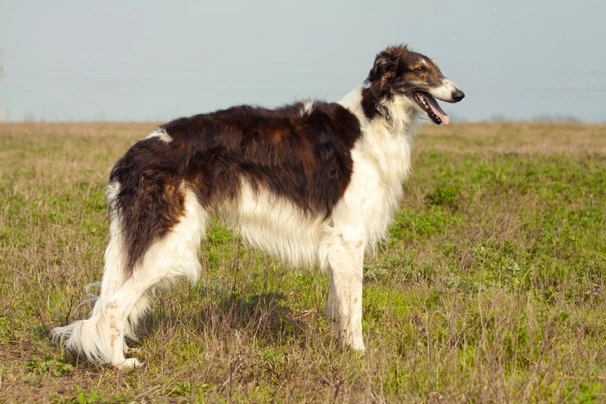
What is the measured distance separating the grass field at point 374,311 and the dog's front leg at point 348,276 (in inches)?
6.8

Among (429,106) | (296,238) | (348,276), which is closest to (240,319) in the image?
(296,238)

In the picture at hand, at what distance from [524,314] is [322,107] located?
2239mm

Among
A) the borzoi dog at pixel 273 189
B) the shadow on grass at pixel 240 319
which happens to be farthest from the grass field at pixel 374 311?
the borzoi dog at pixel 273 189

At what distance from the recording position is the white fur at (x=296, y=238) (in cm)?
517

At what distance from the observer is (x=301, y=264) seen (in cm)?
582

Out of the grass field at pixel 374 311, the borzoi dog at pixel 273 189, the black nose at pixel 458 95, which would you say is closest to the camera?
the grass field at pixel 374 311

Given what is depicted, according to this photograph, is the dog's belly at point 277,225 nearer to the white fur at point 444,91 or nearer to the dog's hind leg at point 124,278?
the dog's hind leg at point 124,278

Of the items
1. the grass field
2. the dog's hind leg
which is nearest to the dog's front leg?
the grass field

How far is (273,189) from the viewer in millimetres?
5504

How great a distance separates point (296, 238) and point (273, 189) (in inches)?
17.8

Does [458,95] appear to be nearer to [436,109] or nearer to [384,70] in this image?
[436,109]

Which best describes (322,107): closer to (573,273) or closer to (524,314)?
(524,314)

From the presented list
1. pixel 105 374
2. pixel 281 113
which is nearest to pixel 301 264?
pixel 281 113

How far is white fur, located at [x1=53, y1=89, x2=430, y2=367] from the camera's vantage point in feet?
17.0
